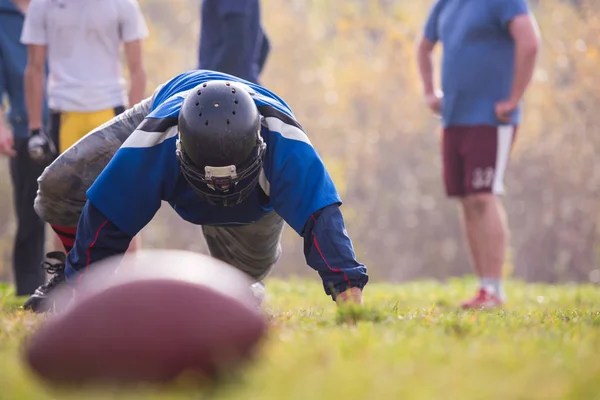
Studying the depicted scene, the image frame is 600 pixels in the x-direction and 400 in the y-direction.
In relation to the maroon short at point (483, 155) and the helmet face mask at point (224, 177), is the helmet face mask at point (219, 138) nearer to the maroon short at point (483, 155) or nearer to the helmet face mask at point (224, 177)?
the helmet face mask at point (224, 177)

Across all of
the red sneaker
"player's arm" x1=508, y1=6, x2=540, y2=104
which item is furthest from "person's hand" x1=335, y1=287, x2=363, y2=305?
"player's arm" x1=508, y1=6, x2=540, y2=104

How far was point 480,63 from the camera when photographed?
7.11 m

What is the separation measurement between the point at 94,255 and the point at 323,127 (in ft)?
80.3

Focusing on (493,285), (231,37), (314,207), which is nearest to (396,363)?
(314,207)

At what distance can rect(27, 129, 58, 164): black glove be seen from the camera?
6172 millimetres

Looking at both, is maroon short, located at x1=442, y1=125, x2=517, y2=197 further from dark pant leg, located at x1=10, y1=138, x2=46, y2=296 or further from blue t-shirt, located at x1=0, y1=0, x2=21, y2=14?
blue t-shirt, located at x1=0, y1=0, x2=21, y2=14

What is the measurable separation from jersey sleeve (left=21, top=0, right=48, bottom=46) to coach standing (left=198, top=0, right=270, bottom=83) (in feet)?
3.68

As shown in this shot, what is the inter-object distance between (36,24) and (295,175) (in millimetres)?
3038

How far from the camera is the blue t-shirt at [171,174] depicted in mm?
4145

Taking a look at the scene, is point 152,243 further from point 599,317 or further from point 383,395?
point 383,395

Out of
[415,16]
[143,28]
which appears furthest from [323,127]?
[143,28]

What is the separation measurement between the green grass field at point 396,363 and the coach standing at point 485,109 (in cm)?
286

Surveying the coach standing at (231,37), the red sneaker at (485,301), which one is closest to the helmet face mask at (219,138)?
the coach standing at (231,37)

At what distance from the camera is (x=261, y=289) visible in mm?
6066
